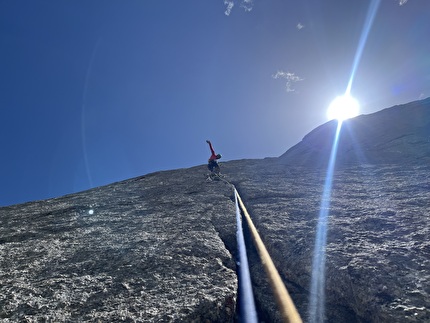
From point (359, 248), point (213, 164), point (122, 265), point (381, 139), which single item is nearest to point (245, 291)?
point (359, 248)

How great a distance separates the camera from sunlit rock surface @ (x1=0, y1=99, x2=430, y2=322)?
4.45 m

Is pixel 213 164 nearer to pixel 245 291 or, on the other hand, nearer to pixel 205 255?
pixel 205 255

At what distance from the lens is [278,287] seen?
209 inches

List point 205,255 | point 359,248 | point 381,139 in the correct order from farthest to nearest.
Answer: point 381,139, point 205,255, point 359,248

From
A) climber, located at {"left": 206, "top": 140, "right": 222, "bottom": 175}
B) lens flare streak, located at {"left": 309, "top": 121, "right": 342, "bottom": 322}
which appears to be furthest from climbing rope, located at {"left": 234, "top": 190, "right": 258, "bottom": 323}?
climber, located at {"left": 206, "top": 140, "right": 222, "bottom": 175}

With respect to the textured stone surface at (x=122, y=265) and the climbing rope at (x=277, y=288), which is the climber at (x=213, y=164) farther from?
the climbing rope at (x=277, y=288)

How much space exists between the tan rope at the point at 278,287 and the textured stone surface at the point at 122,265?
759 mm

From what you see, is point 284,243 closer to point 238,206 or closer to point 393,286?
point 393,286

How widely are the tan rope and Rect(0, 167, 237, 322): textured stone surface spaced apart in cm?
76

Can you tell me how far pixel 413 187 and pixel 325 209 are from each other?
4.87 meters

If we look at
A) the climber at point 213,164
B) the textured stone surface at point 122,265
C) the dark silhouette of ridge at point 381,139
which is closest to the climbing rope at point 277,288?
the textured stone surface at point 122,265

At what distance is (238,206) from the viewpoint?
1152 cm

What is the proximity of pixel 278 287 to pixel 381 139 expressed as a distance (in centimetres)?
2659

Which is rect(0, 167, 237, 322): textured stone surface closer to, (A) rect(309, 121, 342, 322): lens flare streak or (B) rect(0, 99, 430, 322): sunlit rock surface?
(B) rect(0, 99, 430, 322): sunlit rock surface
